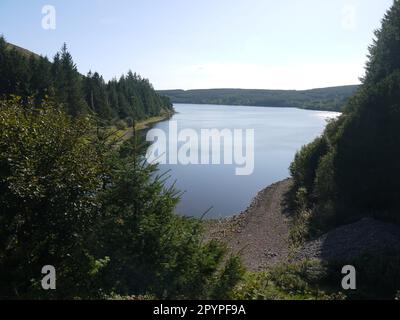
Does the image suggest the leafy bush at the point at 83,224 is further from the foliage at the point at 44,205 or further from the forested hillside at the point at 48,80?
the forested hillside at the point at 48,80

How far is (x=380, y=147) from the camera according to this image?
20.3m

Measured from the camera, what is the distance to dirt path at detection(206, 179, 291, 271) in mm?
19406

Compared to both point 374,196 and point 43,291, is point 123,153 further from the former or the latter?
point 374,196

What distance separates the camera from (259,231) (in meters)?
23.7

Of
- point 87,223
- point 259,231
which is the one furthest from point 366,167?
point 87,223

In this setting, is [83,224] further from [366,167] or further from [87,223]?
[366,167]

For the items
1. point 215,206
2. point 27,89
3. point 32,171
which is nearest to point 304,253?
point 32,171

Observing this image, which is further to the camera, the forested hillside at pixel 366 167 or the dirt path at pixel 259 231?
the forested hillside at pixel 366 167

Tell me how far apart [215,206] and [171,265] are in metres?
20.4

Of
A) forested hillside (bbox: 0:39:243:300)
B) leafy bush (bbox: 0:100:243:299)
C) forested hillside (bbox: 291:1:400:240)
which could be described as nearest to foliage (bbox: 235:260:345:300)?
forested hillside (bbox: 0:39:243:300)

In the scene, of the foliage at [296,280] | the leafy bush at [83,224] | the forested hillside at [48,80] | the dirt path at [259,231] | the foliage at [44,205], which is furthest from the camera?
the forested hillside at [48,80]

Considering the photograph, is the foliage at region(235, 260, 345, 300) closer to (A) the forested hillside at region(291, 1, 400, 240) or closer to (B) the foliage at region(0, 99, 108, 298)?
(B) the foliage at region(0, 99, 108, 298)

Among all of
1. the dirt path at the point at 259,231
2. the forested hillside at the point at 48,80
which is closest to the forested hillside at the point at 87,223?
the dirt path at the point at 259,231

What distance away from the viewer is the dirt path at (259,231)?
19406 millimetres
